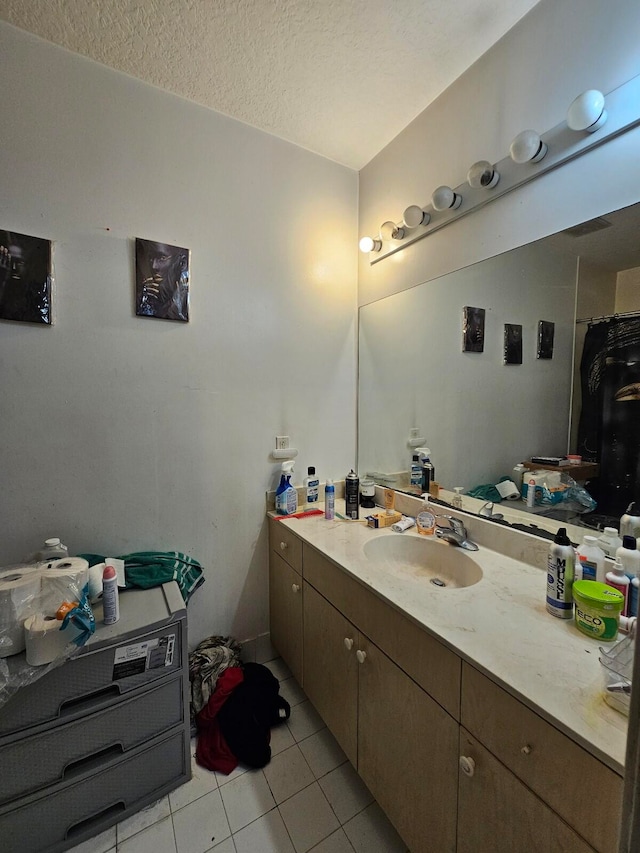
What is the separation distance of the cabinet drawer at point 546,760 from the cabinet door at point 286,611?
83 cm

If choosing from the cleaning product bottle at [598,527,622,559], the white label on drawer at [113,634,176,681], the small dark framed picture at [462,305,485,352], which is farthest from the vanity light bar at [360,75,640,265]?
the white label on drawer at [113,634,176,681]

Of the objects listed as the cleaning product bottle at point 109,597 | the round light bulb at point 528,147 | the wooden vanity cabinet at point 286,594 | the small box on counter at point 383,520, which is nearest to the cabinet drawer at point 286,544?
the wooden vanity cabinet at point 286,594

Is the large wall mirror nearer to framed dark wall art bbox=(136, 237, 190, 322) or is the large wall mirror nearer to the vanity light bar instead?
the vanity light bar

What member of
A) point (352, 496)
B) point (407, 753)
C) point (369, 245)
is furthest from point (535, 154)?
point (407, 753)

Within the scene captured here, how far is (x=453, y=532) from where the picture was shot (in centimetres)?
131

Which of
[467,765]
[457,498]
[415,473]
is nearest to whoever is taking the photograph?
[467,765]

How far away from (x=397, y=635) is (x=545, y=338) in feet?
3.51

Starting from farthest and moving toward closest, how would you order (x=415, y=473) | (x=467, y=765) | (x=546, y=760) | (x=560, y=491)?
(x=415, y=473) → (x=560, y=491) → (x=467, y=765) → (x=546, y=760)

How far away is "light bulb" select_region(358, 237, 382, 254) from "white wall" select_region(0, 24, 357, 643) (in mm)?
150

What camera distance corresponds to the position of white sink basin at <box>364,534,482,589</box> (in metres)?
1.23

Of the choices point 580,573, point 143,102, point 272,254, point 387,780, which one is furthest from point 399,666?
point 143,102

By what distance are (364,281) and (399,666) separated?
5.71ft

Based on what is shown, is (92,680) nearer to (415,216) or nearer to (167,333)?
(167,333)

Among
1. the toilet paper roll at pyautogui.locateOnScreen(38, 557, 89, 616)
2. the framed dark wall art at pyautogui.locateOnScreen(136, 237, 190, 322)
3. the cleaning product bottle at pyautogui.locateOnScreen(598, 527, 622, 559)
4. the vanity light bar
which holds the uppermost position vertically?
the vanity light bar
